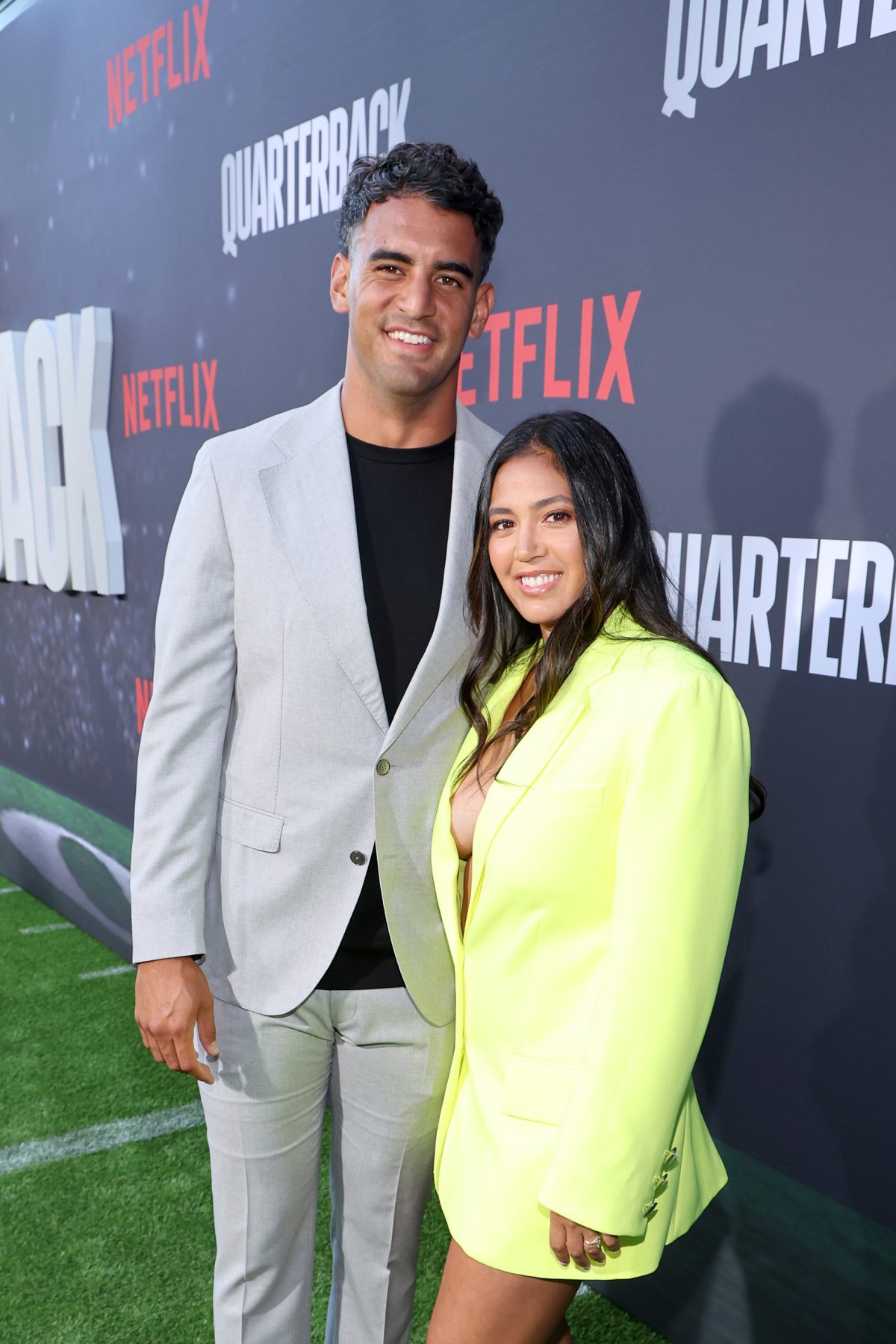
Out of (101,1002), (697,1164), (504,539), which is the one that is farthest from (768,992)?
(101,1002)

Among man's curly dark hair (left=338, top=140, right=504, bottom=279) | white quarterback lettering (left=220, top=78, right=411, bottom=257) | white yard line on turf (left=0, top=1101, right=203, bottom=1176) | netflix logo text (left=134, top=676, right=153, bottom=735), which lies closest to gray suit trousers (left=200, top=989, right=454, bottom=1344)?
man's curly dark hair (left=338, top=140, right=504, bottom=279)

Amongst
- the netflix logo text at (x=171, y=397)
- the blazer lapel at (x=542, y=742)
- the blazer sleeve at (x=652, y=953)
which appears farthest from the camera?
the netflix logo text at (x=171, y=397)

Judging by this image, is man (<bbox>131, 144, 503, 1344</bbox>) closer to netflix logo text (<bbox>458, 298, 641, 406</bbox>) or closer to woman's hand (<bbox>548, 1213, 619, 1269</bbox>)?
woman's hand (<bbox>548, 1213, 619, 1269</bbox>)

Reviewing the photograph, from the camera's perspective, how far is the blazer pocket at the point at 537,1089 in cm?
126

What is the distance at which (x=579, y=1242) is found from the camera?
3.99 feet

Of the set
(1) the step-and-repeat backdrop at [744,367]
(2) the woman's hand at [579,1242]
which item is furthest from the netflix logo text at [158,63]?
(2) the woman's hand at [579,1242]

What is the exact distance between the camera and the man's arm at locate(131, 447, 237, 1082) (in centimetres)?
152

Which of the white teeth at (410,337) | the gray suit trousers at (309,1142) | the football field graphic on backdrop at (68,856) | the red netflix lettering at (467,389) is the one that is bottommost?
the football field graphic on backdrop at (68,856)

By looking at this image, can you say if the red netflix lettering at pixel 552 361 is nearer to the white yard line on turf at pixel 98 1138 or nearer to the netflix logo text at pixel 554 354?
the netflix logo text at pixel 554 354

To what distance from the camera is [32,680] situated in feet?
15.8

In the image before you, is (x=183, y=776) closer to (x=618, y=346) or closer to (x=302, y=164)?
(x=618, y=346)

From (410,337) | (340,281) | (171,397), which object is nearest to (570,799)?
(410,337)

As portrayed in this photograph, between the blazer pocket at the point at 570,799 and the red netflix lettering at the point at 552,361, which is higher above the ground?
the red netflix lettering at the point at 552,361

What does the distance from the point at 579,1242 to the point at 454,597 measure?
0.81 metres
